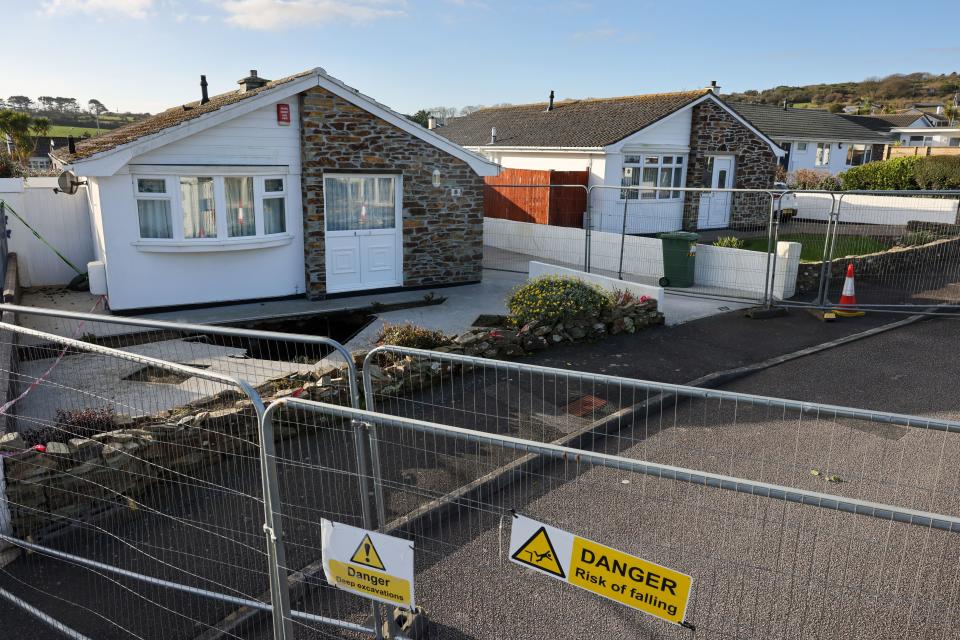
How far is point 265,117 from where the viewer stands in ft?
40.7

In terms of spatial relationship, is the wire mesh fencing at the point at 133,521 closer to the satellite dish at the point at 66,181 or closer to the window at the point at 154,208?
the window at the point at 154,208

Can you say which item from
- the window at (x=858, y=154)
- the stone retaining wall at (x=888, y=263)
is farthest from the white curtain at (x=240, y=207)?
the window at (x=858, y=154)

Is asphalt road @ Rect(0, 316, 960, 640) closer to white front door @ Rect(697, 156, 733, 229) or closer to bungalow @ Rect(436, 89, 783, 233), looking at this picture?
bungalow @ Rect(436, 89, 783, 233)

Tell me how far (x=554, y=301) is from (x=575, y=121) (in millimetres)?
15276

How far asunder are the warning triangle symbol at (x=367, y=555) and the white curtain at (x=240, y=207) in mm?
10169

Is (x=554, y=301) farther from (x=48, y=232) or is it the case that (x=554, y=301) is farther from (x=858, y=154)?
(x=858, y=154)

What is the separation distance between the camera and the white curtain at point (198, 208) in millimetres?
12000

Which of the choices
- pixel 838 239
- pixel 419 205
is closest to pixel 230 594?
pixel 419 205

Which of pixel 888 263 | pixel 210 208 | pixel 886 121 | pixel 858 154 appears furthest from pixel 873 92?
pixel 210 208

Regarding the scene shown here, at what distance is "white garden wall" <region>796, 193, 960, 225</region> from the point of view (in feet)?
55.9

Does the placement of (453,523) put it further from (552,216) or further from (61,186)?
(552,216)

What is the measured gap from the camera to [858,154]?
41344 millimetres

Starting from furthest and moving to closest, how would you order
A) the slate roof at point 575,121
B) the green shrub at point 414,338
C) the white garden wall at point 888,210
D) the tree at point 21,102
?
the tree at point 21,102 < the slate roof at point 575,121 < the white garden wall at point 888,210 < the green shrub at point 414,338

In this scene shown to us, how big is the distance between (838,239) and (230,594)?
1603 centimetres
